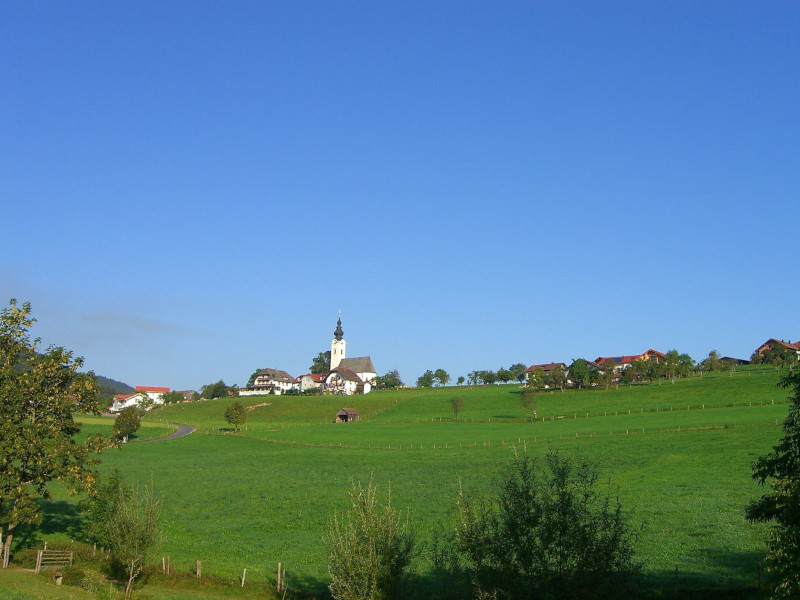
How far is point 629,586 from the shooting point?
70.0ft

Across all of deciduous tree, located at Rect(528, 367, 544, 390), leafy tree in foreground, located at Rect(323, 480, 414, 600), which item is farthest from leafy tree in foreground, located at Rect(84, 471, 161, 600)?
deciduous tree, located at Rect(528, 367, 544, 390)

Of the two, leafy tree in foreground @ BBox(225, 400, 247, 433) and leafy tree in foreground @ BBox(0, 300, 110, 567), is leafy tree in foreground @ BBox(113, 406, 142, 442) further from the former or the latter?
leafy tree in foreground @ BBox(0, 300, 110, 567)

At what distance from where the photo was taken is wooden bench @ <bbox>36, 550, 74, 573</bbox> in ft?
121

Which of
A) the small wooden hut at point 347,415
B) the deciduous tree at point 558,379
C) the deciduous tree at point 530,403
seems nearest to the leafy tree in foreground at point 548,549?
the deciduous tree at point 530,403

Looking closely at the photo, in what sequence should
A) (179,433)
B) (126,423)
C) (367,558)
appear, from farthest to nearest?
(179,433) < (126,423) < (367,558)

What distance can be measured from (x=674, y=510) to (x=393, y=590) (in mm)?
29049

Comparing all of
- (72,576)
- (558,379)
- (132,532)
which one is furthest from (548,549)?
(558,379)

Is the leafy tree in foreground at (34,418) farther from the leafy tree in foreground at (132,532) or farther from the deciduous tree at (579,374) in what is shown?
the deciduous tree at (579,374)

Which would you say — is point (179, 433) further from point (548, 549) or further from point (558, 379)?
point (548, 549)

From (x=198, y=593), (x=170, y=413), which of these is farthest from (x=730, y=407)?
(x=170, y=413)

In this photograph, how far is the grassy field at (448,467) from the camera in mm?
38438

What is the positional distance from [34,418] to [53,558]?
771 centimetres

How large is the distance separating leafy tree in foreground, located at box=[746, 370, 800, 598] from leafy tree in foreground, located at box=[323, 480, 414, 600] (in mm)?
10893

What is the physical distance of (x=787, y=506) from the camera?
1869 centimetres
